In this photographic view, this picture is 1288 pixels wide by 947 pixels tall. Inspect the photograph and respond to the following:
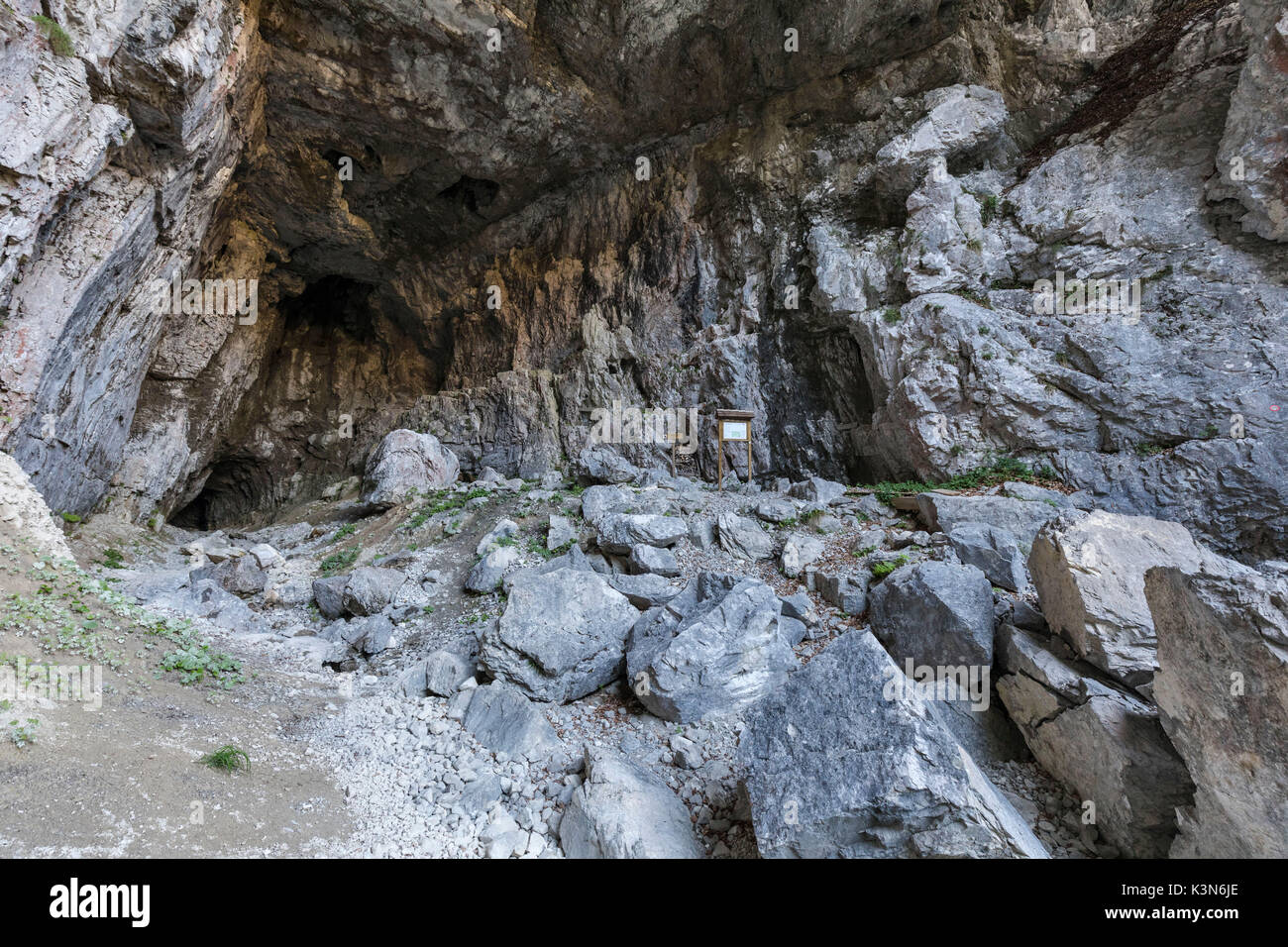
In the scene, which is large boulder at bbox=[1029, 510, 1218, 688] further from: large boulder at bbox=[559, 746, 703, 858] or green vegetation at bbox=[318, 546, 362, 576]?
green vegetation at bbox=[318, 546, 362, 576]

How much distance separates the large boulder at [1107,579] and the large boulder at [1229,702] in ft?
2.81

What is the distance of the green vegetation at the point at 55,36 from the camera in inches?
271

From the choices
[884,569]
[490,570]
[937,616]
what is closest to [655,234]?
[490,570]

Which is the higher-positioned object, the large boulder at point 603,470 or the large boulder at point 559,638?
the large boulder at point 603,470

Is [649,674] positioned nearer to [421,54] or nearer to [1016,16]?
[421,54]

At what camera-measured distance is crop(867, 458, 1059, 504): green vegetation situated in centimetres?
1042

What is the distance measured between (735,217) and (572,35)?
6.74 metres

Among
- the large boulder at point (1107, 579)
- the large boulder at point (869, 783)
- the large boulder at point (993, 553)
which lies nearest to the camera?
the large boulder at point (869, 783)

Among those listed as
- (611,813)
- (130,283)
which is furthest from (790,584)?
(130,283)

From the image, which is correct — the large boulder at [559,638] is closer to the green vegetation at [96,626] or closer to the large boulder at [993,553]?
the green vegetation at [96,626]

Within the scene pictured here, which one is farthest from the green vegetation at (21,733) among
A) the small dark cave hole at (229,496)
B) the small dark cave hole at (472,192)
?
the small dark cave hole at (229,496)

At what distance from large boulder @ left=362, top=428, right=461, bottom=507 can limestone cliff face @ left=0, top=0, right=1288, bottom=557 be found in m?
4.36

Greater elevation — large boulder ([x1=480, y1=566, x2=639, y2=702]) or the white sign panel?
the white sign panel

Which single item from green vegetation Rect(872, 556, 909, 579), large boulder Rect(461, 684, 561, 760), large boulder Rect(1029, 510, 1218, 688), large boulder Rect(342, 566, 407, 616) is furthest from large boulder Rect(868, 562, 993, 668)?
large boulder Rect(342, 566, 407, 616)
